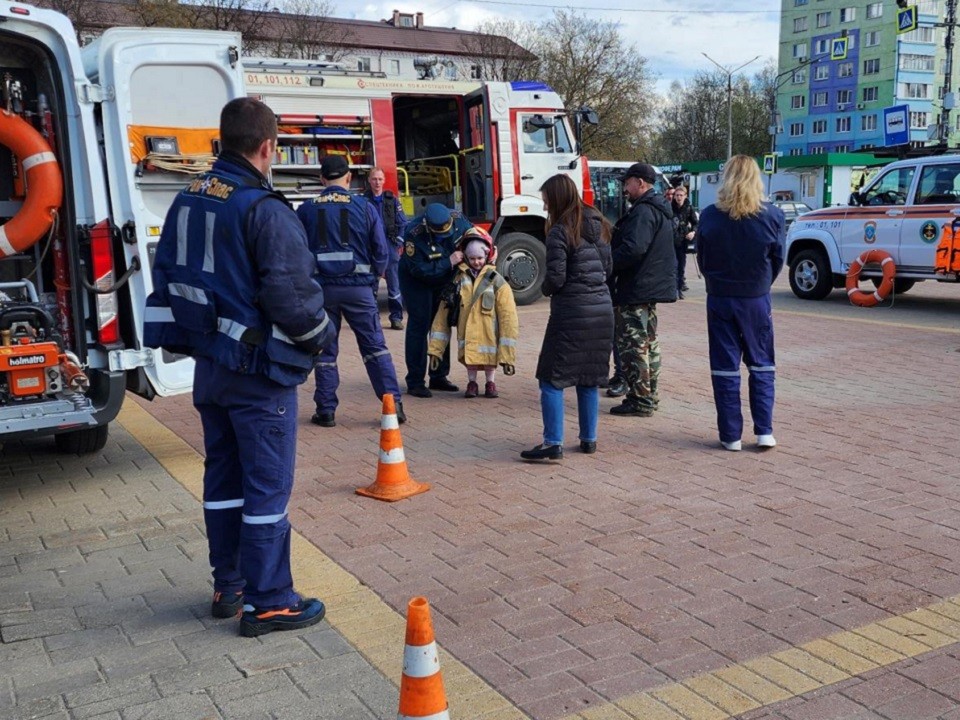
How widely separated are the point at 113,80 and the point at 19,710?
11.8 ft

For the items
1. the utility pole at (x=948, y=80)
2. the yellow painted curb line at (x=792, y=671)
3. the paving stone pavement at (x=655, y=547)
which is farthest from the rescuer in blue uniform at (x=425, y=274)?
the utility pole at (x=948, y=80)

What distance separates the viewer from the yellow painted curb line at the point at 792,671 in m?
3.23

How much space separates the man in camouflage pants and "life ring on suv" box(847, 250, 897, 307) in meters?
7.89

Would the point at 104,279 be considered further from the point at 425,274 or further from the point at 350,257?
the point at 425,274

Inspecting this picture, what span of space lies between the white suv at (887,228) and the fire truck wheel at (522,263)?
4283 millimetres

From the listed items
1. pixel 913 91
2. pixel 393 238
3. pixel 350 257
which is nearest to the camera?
pixel 350 257

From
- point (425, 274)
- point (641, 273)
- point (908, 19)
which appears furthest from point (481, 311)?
point (908, 19)

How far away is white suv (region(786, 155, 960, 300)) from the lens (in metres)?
13.1

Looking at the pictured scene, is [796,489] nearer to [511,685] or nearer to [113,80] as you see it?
[511,685]

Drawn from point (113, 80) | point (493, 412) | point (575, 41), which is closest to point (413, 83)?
point (493, 412)

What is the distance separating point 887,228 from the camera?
1380 cm

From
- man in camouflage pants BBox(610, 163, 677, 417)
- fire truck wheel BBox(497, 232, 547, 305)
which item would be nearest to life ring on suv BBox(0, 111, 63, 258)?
man in camouflage pants BBox(610, 163, 677, 417)

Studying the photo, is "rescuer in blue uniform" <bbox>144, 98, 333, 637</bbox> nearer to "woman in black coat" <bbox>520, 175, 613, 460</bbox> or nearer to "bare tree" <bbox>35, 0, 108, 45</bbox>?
"woman in black coat" <bbox>520, 175, 613, 460</bbox>

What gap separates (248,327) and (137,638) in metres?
1.33
